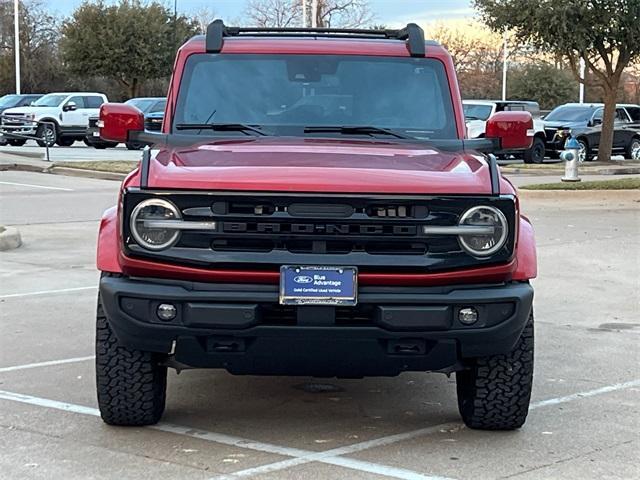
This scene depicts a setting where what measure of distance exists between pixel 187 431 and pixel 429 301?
1.54 meters

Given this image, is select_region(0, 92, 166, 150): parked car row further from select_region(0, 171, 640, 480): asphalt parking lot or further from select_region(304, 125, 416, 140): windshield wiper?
select_region(304, 125, 416, 140): windshield wiper

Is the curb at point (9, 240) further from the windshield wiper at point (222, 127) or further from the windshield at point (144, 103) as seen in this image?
the windshield at point (144, 103)

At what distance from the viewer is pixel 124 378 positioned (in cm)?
520

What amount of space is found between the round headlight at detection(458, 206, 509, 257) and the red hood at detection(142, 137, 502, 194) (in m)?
0.09

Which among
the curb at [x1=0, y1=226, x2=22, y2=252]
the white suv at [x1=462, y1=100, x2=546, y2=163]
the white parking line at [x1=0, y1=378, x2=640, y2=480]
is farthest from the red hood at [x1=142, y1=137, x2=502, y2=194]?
the white suv at [x1=462, y1=100, x2=546, y2=163]

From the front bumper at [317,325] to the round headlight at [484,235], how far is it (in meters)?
0.17

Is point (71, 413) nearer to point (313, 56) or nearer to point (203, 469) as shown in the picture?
point (203, 469)

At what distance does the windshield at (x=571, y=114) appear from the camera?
31250mm

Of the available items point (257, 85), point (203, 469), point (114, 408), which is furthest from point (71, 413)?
point (257, 85)

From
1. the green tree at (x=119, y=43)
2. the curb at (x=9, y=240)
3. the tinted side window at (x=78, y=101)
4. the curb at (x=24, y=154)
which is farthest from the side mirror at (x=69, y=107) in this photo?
the curb at (x=9, y=240)

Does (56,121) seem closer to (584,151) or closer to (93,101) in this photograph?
(93,101)

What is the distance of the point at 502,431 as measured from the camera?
5.51 metres

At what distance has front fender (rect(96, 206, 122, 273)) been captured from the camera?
4.93m

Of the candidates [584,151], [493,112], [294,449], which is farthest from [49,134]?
[294,449]
